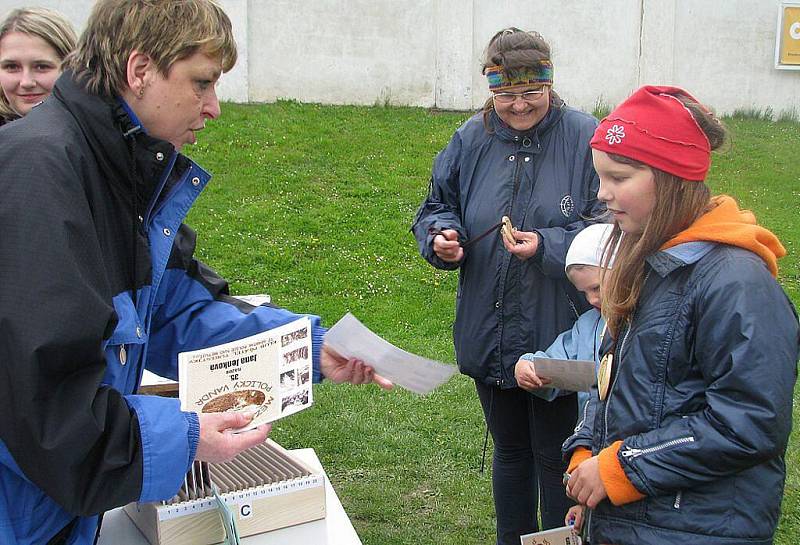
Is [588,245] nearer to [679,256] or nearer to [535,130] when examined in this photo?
[535,130]

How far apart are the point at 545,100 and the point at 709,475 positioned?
173 centimetres

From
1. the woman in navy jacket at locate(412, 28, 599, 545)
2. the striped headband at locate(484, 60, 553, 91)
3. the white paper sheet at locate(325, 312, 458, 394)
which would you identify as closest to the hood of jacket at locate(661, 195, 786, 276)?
the white paper sheet at locate(325, 312, 458, 394)

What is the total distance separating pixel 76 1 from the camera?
447 inches

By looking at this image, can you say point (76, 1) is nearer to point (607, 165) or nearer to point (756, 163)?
point (756, 163)

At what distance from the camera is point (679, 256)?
73.8 inches

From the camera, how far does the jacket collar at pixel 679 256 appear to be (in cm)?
186

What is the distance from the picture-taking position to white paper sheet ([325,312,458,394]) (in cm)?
217

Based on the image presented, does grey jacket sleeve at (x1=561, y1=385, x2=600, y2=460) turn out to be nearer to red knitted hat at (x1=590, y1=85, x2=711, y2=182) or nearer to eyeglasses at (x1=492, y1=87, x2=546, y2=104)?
red knitted hat at (x1=590, y1=85, x2=711, y2=182)

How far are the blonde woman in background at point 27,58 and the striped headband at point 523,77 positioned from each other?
1635 mm

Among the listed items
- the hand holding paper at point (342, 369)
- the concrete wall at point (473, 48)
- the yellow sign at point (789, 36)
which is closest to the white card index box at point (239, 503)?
the hand holding paper at point (342, 369)

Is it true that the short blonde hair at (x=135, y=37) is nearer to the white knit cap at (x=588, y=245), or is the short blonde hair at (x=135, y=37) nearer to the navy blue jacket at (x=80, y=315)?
the navy blue jacket at (x=80, y=315)

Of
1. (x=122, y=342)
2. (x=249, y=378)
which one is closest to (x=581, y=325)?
(x=249, y=378)

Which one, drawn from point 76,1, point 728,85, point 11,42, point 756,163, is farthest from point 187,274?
point 728,85

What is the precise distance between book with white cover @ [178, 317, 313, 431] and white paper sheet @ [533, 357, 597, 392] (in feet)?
2.78
